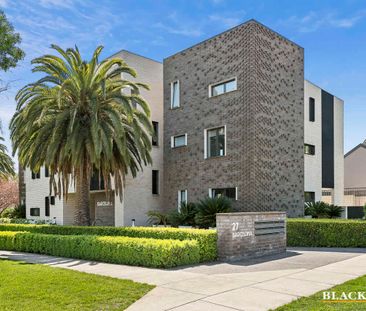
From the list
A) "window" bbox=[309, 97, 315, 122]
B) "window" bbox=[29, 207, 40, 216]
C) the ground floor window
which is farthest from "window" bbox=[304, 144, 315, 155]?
"window" bbox=[29, 207, 40, 216]

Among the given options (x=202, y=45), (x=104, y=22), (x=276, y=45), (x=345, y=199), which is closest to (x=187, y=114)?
(x=202, y=45)

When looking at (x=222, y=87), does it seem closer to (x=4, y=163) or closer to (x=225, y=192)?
(x=225, y=192)

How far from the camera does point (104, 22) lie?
12.4m

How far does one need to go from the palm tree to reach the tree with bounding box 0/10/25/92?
6397 mm

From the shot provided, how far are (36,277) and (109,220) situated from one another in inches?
690

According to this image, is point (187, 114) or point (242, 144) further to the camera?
point (187, 114)

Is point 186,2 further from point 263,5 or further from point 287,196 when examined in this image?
point 287,196

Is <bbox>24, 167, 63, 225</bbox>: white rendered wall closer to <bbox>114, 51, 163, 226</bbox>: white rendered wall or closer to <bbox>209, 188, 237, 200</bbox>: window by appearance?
<bbox>114, 51, 163, 226</bbox>: white rendered wall

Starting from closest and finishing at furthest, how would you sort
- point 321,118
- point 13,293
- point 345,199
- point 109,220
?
point 13,293 → point 109,220 → point 321,118 → point 345,199

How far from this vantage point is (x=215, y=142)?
21531 millimetres

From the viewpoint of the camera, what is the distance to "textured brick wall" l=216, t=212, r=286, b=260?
12547 mm

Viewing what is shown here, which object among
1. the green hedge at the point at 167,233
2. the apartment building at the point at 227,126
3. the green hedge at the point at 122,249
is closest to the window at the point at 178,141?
the apartment building at the point at 227,126

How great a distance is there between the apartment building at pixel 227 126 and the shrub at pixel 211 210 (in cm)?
97

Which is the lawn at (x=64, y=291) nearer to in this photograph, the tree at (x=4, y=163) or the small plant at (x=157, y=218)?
the small plant at (x=157, y=218)
